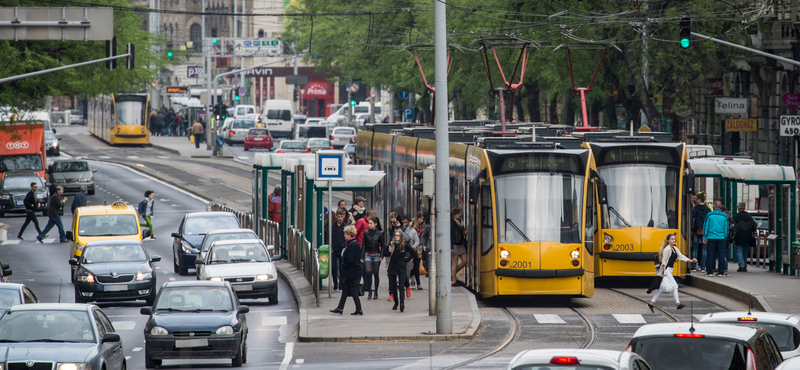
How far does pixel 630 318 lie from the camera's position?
1933 cm

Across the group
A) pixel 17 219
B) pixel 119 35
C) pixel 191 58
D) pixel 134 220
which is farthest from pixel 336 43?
pixel 191 58

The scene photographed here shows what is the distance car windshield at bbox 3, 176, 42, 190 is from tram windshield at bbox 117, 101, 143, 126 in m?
26.4

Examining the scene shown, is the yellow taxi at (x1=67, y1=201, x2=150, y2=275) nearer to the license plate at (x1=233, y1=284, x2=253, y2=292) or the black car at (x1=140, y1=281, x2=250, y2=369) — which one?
the license plate at (x1=233, y1=284, x2=253, y2=292)

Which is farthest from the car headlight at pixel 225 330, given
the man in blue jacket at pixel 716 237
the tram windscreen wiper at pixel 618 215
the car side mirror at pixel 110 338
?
the man in blue jacket at pixel 716 237

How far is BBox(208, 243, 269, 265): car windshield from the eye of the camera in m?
22.7

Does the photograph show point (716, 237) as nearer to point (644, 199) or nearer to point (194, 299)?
point (644, 199)

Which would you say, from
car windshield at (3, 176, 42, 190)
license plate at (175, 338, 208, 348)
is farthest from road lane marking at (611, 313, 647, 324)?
car windshield at (3, 176, 42, 190)

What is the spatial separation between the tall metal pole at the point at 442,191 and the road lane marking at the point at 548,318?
7.01ft

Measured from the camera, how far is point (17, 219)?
138 feet

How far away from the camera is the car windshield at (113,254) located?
2273 centimetres

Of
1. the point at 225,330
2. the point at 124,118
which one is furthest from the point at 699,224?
the point at 124,118

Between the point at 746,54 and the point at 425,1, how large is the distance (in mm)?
19653

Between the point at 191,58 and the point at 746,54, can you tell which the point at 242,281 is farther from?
the point at 191,58

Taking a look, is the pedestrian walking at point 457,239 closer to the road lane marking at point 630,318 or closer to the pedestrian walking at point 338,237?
the pedestrian walking at point 338,237
